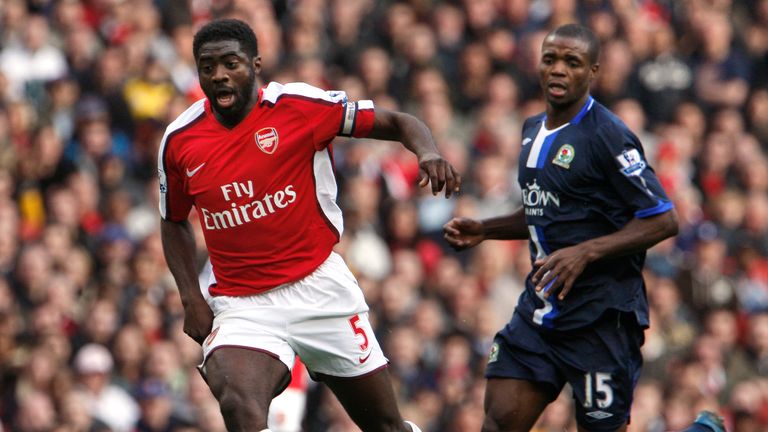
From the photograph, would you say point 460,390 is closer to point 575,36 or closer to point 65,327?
point 65,327

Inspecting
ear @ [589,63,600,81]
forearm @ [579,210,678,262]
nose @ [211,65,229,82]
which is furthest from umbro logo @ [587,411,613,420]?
nose @ [211,65,229,82]

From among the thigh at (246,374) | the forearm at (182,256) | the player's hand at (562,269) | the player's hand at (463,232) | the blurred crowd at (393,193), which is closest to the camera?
the thigh at (246,374)

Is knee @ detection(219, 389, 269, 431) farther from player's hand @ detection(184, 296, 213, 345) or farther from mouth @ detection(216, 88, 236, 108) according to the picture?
mouth @ detection(216, 88, 236, 108)

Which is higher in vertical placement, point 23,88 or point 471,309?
point 23,88

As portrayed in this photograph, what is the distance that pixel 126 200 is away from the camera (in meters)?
14.5

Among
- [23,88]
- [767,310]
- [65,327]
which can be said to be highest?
[23,88]

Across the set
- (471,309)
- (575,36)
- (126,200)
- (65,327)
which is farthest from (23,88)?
(575,36)

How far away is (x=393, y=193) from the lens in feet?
52.2

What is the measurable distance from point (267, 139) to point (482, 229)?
1450mm

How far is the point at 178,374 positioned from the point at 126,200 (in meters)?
1.81

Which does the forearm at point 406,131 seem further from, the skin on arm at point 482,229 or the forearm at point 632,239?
the forearm at point 632,239

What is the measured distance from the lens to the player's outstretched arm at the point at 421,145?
310 inches

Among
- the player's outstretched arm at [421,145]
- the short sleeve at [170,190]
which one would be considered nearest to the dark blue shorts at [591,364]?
the player's outstretched arm at [421,145]

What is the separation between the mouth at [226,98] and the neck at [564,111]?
5.67 feet
